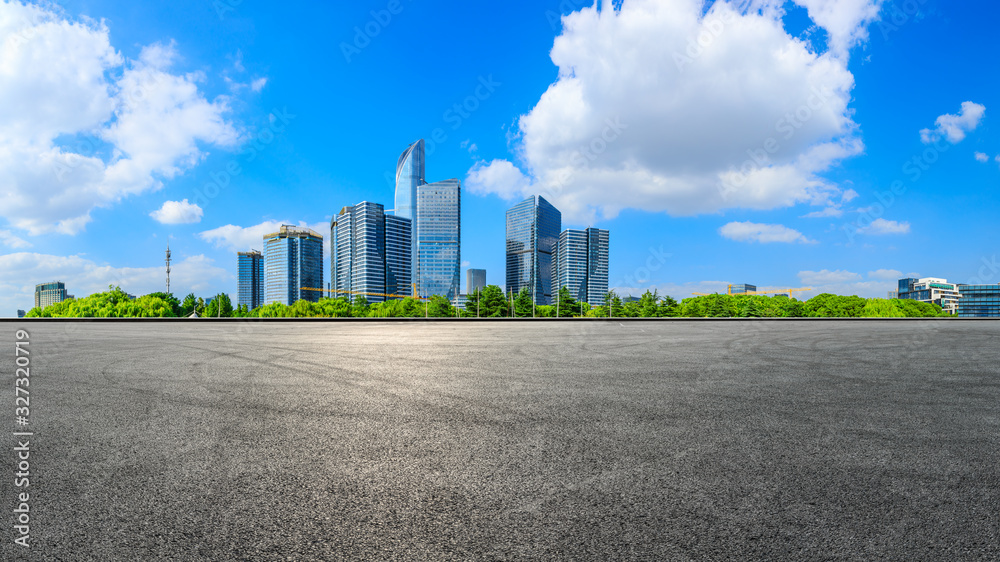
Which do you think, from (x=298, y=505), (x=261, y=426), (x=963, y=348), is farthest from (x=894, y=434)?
(x=963, y=348)

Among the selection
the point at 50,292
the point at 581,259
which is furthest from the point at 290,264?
the point at 581,259

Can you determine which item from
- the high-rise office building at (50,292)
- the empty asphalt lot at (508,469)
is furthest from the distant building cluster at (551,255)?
the empty asphalt lot at (508,469)

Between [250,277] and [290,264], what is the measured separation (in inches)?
1962

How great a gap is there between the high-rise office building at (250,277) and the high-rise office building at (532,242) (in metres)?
92.5

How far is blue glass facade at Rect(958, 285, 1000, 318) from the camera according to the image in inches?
6201

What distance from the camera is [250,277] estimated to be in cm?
18912

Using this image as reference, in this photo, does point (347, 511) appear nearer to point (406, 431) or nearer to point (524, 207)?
point (406, 431)

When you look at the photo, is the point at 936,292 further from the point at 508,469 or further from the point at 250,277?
the point at 250,277

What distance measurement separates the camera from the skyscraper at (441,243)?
17138 cm

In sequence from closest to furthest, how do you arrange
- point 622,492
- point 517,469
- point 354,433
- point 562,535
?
1. point 562,535
2. point 622,492
3. point 517,469
4. point 354,433

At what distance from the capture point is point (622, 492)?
334cm

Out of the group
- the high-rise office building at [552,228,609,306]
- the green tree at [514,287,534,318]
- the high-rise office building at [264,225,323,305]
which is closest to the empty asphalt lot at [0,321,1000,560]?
the green tree at [514,287,534,318]

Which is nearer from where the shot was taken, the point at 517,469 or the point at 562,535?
the point at 562,535

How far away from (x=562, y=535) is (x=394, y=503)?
1.13 m
